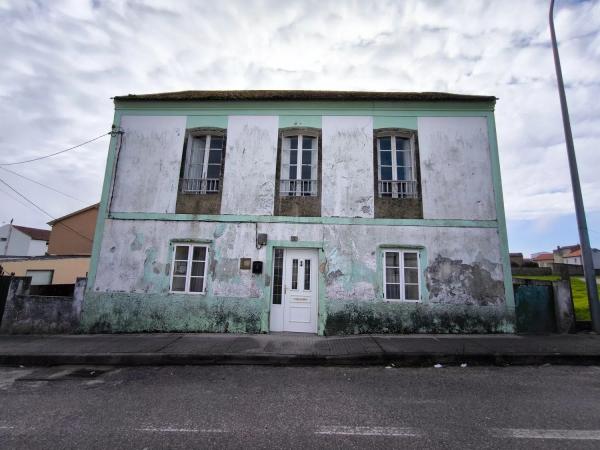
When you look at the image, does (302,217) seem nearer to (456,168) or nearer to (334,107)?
(334,107)

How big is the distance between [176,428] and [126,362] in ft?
11.4

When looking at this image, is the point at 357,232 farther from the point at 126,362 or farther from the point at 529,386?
the point at 126,362

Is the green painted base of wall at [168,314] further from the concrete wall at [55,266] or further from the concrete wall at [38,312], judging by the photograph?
the concrete wall at [55,266]

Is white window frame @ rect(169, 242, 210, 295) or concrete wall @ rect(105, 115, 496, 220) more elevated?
concrete wall @ rect(105, 115, 496, 220)

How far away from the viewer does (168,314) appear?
8.23 m

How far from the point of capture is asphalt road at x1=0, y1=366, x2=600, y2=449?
329 centimetres

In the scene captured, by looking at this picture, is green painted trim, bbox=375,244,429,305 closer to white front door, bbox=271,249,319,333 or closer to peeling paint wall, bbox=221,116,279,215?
white front door, bbox=271,249,319,333

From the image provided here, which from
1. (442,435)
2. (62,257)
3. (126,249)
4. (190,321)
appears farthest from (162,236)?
(62,257)

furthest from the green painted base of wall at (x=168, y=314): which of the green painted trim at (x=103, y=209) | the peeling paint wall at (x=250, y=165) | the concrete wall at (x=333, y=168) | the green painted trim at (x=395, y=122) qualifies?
the green painted trim at (x=395, y=122)

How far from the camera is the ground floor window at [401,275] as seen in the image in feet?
26.8

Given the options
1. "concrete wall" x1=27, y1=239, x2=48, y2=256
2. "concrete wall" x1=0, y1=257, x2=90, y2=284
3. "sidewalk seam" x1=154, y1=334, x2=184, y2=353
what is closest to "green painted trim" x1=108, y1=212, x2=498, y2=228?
"sidewalk seam" x1=154, y1=334, x2=184, y2=353

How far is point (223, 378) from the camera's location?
5.32 meters

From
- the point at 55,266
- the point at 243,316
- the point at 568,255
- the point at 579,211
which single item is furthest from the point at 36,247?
the point at 568,255

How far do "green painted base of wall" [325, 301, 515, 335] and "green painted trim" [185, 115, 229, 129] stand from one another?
6266mm
